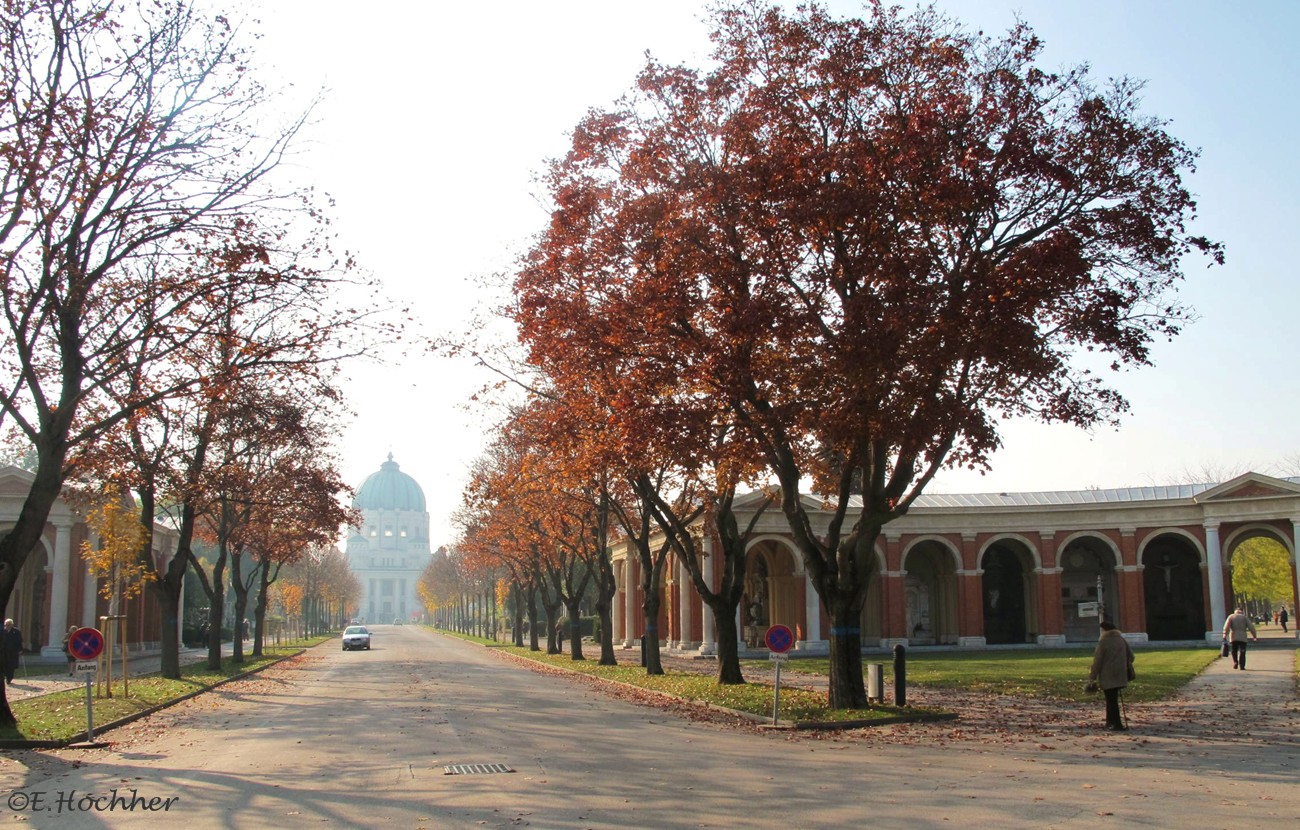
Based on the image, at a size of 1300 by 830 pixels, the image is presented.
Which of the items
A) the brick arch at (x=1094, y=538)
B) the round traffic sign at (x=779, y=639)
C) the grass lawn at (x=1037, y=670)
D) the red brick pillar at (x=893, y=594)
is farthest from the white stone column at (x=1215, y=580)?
the round traffic sign at (x=779, y=639)

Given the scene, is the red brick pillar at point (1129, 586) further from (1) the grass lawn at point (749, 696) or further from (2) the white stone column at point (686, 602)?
(1) the grass lawn at point (749, 696)

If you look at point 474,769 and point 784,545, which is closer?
point 474,769

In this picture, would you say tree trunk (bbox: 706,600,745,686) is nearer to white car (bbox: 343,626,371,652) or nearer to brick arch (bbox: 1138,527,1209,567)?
brick arch (bbox: 1138,527,1209,567)

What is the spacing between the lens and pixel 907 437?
16.5m

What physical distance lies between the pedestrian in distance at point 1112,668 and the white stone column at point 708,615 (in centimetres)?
2921

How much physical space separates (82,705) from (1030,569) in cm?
4269

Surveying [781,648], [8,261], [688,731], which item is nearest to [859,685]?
[781,648]

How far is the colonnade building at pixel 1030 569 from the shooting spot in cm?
4869

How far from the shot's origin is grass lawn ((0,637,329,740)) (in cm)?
1706

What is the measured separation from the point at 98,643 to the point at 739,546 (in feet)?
48.6

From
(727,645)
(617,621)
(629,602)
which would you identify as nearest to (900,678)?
(727,645)

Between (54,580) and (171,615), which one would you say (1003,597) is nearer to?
(171,615)

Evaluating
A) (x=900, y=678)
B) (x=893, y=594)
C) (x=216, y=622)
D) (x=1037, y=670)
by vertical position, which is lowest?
(x=1037, y=670)

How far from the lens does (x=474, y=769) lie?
12.6m
